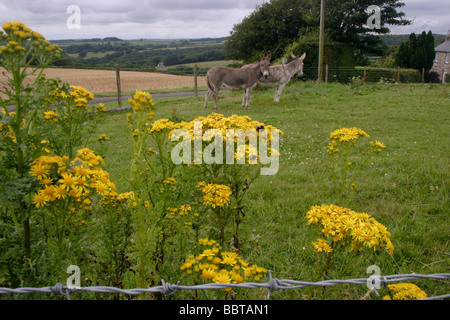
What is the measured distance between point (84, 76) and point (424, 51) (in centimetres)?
4399

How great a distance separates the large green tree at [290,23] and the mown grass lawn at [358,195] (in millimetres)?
24013

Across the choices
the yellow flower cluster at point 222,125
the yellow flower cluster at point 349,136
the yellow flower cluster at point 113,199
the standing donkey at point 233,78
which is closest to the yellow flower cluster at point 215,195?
the yellow flower cluster at point 222,125

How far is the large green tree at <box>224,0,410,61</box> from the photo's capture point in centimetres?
3209

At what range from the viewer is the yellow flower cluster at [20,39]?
180 cm

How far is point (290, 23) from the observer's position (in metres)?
33.0

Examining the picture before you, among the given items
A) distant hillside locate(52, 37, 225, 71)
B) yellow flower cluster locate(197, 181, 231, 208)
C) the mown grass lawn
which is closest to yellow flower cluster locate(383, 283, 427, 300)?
the mown grass lawn

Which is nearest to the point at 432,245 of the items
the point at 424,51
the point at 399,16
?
the point at 399,16

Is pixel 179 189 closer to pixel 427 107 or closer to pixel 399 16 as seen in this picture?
pixel 427 107

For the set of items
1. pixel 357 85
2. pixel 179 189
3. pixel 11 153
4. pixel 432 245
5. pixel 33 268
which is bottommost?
pixel 432 245

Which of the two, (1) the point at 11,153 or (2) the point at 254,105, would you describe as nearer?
(1) the point at 11,153

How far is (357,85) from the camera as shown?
18.0 m

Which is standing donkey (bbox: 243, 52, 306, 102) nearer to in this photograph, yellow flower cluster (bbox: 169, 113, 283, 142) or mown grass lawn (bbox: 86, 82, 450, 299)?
mown grass lawn (bbox: 86, 82, 450, 299)

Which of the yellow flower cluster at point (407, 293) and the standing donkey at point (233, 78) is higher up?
the standing donkey at point (233, 78)

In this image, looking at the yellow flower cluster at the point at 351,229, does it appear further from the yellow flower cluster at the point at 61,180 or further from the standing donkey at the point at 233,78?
the standing donkey at the point at 233,78
